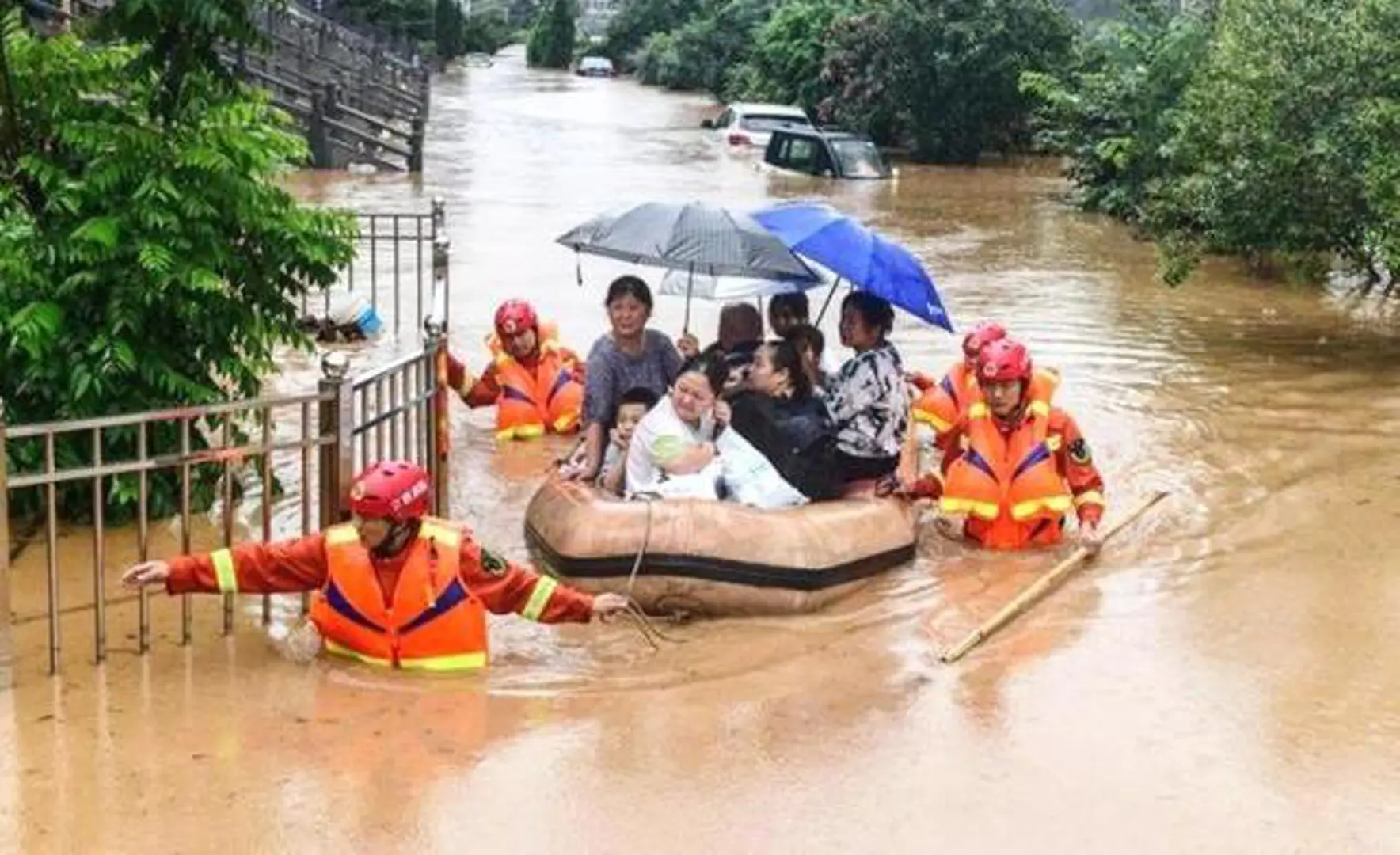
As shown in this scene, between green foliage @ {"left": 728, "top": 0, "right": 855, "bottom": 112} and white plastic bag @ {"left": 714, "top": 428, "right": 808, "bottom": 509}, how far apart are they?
3689 centimetres

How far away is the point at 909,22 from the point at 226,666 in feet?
108

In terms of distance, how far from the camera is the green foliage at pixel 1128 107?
2473 centimetres

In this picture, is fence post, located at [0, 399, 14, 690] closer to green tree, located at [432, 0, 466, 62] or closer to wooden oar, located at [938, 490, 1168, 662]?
wooden oar, located at [938, 490, 1168, 662]

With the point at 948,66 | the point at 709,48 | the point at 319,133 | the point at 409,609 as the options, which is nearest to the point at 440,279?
the point at 409,609

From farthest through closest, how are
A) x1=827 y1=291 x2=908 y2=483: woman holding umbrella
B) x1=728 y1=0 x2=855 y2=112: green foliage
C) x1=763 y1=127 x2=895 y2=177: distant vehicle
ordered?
x1=728 y1=0 x2=855 y2=112: green foliage, x1=763 y1=127 x2=895 y2=177: distant vehicle, x1=827 y1=291 x2=908 y2=483: woman holding umbrella

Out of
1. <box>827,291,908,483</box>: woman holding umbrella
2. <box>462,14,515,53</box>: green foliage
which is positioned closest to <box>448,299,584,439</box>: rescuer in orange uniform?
<box>827,291,908,483</box>: woman holding umbrella

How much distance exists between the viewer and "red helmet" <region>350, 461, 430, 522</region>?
6.25m

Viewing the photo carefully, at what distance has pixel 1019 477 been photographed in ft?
29.2

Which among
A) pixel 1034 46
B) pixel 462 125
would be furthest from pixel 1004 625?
pixel 462 125

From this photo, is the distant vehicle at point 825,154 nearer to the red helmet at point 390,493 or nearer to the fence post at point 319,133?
the fence post at point 319,133

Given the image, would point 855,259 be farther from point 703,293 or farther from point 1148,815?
point 1148,815

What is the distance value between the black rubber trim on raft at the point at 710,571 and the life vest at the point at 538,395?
3.48 m

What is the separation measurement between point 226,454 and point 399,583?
0.78 meters

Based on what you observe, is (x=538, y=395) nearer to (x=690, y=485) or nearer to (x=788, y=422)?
(x=788, y=422)
